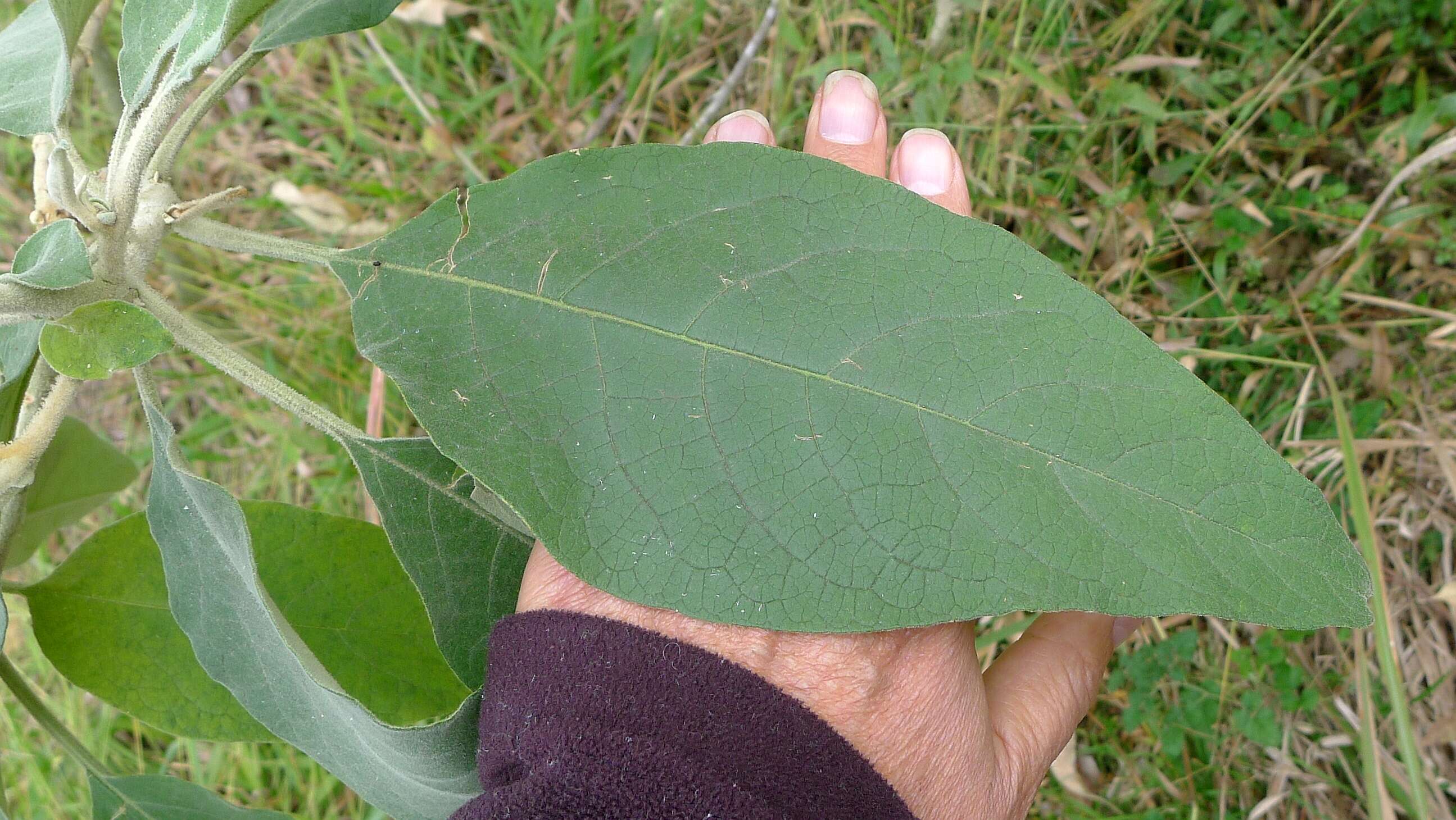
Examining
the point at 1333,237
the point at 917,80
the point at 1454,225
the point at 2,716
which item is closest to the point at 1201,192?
the point at 1333,237

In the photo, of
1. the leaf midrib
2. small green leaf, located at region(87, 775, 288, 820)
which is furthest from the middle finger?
small green leaf, located at region(87, 775, 288, 820)

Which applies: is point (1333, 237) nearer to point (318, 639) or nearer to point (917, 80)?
point (917, 80)

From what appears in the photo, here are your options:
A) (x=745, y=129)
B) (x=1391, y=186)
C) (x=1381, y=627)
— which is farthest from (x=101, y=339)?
(x=1391, y=186)

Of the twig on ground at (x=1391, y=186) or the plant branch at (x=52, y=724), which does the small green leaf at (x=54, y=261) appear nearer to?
the plant branch at (x=52, y=724)

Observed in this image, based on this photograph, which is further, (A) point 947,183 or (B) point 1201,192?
(B) point 1201,192

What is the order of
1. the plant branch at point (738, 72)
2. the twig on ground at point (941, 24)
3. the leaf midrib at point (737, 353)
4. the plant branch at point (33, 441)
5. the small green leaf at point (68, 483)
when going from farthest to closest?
the plant branch at point (738, 72), the twig on ground at point (941, 24), the small green leaf at point (68, 483), the plant branch at point (33, 441), the leaf midrib at point (737, 353)

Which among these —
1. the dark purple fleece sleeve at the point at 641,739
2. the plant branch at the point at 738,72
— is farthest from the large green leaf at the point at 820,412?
the plant branch at the point at 738,72
